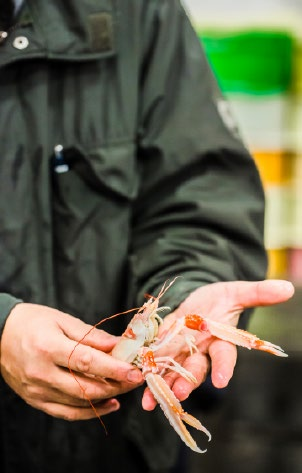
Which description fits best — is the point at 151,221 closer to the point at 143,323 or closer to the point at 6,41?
the point at 143,323

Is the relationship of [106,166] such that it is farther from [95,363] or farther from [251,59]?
[251,59]

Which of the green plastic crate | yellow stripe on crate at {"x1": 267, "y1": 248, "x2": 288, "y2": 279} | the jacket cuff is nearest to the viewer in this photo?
the jacket cuff

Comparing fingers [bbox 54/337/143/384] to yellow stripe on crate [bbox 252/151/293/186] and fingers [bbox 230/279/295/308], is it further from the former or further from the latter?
yellow stripe on crate [bbox 252/151/293/186]

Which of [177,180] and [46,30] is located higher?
[46,30]

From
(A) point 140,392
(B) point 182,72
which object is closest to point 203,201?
(B) point 182,72

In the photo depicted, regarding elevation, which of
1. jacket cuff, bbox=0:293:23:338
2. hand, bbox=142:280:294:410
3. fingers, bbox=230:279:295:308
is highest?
jacket cuff, bbox=0:293:23:338

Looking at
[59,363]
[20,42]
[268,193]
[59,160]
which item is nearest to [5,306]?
[59,363]

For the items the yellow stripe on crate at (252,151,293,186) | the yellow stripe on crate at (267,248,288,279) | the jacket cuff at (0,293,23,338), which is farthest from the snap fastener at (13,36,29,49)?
the yellow stripe on crate at (267,248,288,279)
